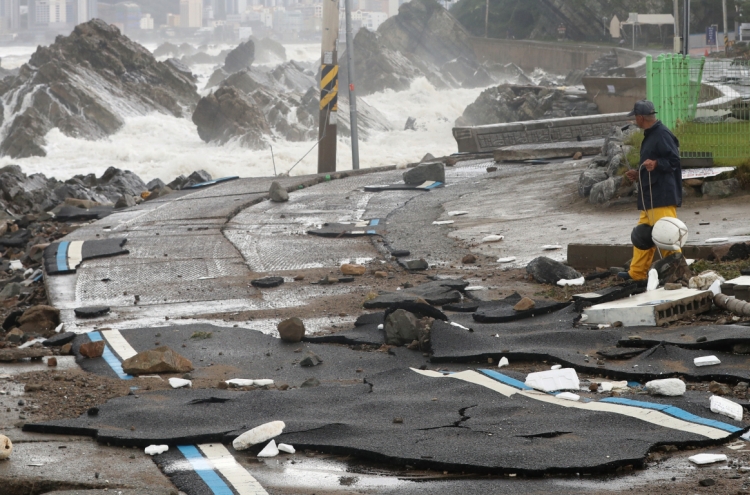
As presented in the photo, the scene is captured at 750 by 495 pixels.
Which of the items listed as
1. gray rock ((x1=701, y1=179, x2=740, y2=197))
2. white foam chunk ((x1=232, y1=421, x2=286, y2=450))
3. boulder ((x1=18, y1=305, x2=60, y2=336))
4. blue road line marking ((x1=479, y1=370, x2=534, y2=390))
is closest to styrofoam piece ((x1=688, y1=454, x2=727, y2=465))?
blue road line marking ((x1=479, y1=370, x2=534, y2=390))

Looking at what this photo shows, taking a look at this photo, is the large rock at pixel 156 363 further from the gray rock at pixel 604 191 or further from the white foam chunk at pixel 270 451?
the gray rock at pixel 604 191

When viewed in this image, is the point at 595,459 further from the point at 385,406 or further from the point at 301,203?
the point at 301,203

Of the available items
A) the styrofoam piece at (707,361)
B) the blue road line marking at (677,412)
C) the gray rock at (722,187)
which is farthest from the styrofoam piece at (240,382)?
the gray rock at (722,187)

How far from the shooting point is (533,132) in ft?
70.4

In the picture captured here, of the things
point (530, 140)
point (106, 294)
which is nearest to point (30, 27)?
point (530, 140)

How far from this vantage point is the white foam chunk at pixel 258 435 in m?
4.86

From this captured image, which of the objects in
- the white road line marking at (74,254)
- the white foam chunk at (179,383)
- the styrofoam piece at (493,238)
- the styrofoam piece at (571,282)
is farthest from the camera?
the styrofoam piece at (493,238)

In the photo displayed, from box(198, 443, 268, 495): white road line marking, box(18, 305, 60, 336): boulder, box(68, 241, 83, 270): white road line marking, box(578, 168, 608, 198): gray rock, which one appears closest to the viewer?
box(198, 443, 268, 495): white road line marking

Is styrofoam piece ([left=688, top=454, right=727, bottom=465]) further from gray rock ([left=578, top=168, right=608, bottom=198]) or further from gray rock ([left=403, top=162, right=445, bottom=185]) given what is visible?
gray rock ([left=403, top=162, right=445, bottom=185])

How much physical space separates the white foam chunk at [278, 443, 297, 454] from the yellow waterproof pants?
14.7 ft

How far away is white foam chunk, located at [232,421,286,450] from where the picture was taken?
4859mm

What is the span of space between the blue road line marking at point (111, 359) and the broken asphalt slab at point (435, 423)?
30.6 inches

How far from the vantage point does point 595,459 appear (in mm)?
4359

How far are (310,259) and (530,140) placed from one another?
1166 cm
